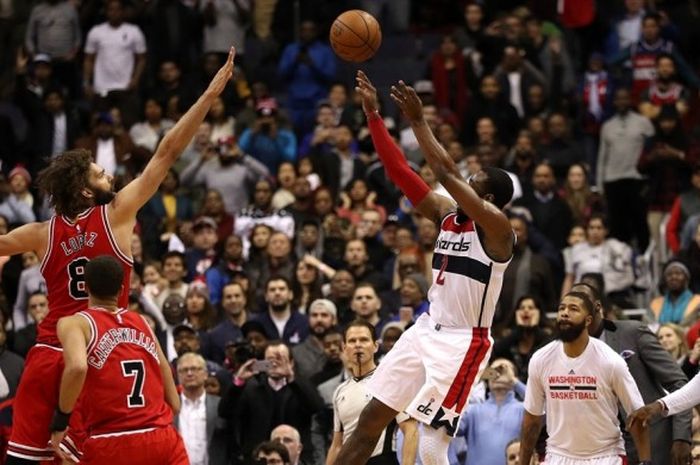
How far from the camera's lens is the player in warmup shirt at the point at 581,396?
10945 millimetres

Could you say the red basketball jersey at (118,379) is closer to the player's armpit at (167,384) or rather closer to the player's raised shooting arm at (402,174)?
the player's armpit at (167,384)

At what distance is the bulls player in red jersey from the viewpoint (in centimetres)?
953

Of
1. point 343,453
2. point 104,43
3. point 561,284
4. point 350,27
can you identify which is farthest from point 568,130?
point 343,453

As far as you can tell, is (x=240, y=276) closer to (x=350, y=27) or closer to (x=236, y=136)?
(x=236, y=136)

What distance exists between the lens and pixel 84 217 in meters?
9.70

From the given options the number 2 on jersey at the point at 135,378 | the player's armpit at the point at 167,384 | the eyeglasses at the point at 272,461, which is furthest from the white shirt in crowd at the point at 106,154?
the number 2 on jersey at the point at 135,378

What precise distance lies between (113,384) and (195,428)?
16.3 ft

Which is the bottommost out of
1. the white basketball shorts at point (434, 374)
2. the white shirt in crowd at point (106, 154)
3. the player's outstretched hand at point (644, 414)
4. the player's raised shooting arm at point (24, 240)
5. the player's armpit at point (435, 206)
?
the player's outstretched hand at point (644, 414)

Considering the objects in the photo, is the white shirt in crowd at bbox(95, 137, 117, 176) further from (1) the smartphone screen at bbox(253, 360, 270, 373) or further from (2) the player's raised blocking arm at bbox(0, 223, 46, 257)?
(2) the player's raised blocking arm at bbox(0, 223, 46, 257)

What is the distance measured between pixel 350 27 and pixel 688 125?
10318mm

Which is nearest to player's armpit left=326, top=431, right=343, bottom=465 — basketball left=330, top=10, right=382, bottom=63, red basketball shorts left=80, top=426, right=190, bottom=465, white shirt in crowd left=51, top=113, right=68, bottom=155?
red basketball shorts left=80, top=426, right=190, bottom=465

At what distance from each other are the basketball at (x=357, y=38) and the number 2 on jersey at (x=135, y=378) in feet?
9.86

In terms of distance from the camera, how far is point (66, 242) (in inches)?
380

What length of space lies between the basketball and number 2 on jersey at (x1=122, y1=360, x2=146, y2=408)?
3004 mm
